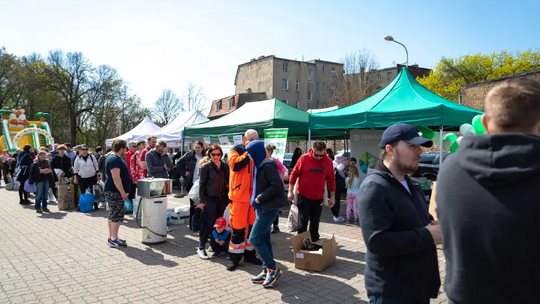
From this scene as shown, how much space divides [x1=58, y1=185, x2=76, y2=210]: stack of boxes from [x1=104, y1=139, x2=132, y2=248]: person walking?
188 inches

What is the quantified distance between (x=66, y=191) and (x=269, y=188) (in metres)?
8.20

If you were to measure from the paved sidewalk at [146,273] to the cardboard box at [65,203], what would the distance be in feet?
8.65

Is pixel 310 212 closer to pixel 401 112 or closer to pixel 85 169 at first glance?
pixel 401 112

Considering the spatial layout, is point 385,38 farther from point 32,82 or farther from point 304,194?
point 32,82

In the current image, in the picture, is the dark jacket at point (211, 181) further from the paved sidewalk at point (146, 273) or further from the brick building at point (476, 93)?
the brick building at point (476, 93)

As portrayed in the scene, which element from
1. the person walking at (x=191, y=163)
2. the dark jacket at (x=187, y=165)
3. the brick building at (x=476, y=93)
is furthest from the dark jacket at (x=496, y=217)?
the brick building at (x=476, y=93)

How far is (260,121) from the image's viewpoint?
1017 cm

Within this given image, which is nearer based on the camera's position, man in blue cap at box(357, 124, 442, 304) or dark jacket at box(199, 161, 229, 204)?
man in blue cap at box(357, 124, 442, 304)

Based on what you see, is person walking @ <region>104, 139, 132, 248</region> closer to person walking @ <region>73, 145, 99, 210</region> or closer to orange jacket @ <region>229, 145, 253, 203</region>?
orange jacket @ <region>229, 145, 253, 203</region>

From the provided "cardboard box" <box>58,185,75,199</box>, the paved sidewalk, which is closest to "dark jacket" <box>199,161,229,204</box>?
the paved sidewalk

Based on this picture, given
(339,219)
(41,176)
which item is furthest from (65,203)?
(339,219)

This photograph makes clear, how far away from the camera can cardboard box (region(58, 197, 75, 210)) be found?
994 centimetres

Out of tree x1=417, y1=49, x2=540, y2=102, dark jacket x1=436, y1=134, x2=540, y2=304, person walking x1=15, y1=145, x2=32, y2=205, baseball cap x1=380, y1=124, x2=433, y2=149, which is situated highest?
tree x1=417, y1=49, x2=540, y2=102

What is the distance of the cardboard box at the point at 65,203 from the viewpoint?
9.94m
